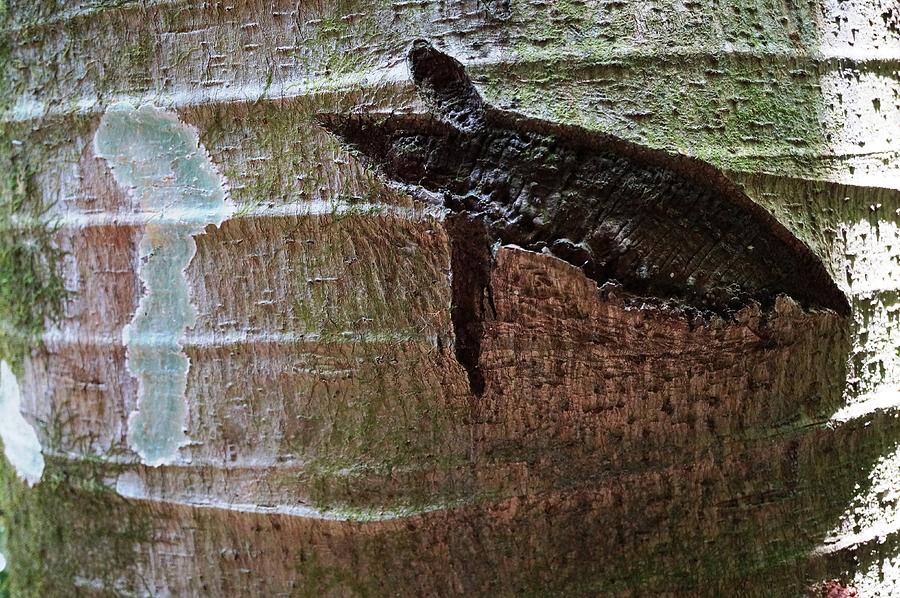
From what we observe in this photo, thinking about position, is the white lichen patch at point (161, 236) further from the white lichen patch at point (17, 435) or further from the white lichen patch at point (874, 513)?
the white lichen patch at point (874, 513)

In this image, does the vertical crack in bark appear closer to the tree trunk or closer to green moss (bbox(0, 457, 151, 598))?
the tree trunk

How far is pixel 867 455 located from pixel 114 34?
80cm

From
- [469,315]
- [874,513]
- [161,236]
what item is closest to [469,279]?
[469,315]

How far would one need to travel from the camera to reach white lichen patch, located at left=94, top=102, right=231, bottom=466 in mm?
601

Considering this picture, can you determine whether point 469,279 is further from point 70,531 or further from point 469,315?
point 70,531

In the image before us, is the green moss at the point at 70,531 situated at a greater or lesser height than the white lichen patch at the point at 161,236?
lesser

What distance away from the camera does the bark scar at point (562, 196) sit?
1.78ft

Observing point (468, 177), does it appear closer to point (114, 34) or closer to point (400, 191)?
point (400, 191)

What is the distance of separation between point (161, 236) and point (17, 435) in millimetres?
291

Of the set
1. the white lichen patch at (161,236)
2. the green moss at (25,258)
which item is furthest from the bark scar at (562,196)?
the green moss at (25,258)

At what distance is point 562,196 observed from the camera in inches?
21.7

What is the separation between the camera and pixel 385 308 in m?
0.56

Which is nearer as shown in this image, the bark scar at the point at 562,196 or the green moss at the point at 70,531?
the bark scar at the point at 562,196

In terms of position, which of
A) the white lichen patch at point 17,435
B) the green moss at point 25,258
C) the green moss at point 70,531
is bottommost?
the green moss at point 70,531
